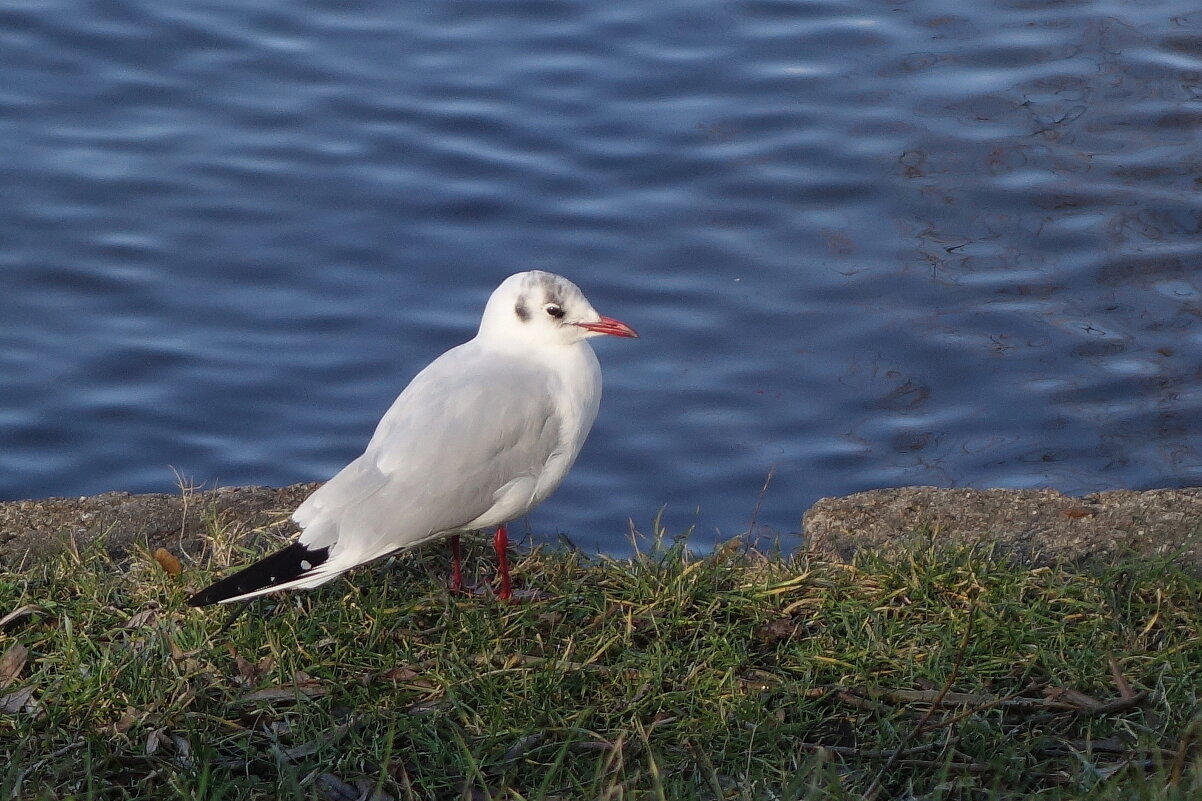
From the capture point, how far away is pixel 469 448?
4.42 meters

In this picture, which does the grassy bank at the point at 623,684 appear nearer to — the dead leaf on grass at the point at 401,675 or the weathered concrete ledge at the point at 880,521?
the dead leaf on grass at the point at 401,675

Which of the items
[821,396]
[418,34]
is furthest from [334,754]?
[418,34]

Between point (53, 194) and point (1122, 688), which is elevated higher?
point (53, 194)

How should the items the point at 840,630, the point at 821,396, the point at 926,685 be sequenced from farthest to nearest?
1. the point at 821,396
2. the point at 840,630
3. the point at 926,685

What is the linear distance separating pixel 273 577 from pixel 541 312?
1.22 metres

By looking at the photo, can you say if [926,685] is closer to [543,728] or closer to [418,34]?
[543,728]

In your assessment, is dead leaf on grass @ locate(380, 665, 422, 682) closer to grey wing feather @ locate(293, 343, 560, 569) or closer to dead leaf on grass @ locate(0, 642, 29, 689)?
grey wing feather @ locate(293, 343, 560, 569)

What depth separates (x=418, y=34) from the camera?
31.4 ft

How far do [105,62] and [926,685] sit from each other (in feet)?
22.8

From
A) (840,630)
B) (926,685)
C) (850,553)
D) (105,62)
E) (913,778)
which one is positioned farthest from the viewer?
(105,62)

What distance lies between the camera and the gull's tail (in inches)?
157

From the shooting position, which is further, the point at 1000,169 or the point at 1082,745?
the point at 1000,169

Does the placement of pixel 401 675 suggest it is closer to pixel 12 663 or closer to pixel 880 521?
pixel 12 663

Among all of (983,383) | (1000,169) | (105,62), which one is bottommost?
(983,383)
